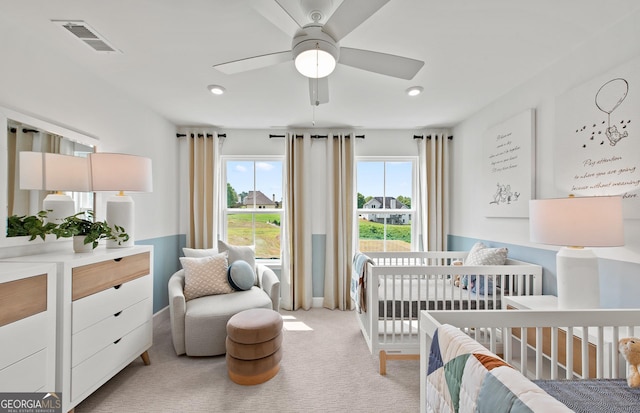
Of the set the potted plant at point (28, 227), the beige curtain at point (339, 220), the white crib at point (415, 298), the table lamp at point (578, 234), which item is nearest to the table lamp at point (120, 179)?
the potted plant at point (28, 227)

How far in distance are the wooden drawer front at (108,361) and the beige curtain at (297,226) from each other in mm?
1673

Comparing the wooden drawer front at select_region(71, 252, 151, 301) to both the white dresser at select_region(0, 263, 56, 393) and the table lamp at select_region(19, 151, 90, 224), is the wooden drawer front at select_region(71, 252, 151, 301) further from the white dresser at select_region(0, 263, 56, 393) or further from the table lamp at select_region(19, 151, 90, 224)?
the table lamp at select_region(19, 151, 90, 224)

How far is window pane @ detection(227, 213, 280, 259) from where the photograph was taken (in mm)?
3822

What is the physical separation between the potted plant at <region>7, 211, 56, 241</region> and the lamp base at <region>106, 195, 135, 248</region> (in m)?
0.37

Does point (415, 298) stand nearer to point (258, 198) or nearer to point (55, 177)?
point (258, 198)

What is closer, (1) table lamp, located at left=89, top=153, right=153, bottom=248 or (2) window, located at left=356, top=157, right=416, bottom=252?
(1) table lamp, located at left=89, top=153, right=153, bottom=248

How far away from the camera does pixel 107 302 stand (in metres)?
1.81

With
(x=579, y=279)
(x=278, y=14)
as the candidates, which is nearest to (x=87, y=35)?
(x=278, y=14)

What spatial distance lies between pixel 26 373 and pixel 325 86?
7.07 feet

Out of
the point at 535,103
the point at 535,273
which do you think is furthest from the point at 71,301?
the point at 535,103

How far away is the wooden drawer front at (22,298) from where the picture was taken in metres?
1.24

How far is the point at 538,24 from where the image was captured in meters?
1.65

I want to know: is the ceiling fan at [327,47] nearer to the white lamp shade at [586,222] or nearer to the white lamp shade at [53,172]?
the white lamp shade at [586,222]

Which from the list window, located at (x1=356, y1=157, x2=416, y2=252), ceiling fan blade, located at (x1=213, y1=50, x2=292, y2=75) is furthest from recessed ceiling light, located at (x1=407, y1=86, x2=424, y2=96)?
ceiling fan blade, located at (x1=213, y1=50, x2=292, y2=75)
